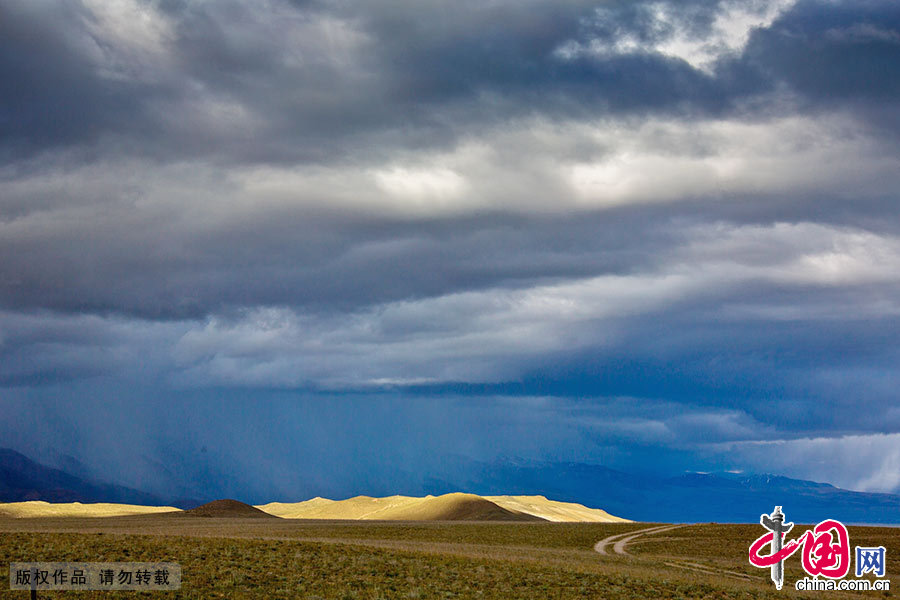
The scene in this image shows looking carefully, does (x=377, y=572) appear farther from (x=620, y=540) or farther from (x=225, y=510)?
(x=225, y=510)

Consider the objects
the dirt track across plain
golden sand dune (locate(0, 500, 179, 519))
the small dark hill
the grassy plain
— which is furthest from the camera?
golden sand dune (locate(0, 500, 179, 519))

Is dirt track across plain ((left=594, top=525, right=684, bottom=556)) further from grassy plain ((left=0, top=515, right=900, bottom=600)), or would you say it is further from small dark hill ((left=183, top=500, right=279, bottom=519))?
small dark hill ((left=183, top=500, right=279, bottom=519))

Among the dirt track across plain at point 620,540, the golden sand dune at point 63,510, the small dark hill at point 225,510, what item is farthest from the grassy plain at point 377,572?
the golden sand dune at point 63,510

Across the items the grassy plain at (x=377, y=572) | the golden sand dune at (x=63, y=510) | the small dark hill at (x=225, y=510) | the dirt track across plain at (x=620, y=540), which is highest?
the grassy plain at (x=377, y=572)

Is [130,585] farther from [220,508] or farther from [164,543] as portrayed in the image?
[220,508]

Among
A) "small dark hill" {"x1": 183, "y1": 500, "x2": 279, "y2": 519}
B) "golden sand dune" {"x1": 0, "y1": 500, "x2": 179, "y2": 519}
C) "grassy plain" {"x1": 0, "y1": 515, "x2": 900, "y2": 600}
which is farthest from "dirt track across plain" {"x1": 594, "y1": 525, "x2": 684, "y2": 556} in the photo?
"golden sand dune" {"x1": 0, "y1": 500, "x2": 179, "y2": 519}

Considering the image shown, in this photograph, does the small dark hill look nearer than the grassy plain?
No

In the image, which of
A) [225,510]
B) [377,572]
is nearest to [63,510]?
[225,510]

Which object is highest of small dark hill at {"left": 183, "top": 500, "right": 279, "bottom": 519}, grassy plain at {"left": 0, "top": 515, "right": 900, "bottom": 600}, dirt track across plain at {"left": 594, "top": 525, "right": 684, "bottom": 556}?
grassy plain at {"left": 0, "top": 515, "right": 900, "bottom": 600}

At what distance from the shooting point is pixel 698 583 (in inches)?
1986

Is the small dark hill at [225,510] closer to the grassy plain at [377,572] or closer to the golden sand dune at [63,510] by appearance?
the golden sand dune at [63,510]

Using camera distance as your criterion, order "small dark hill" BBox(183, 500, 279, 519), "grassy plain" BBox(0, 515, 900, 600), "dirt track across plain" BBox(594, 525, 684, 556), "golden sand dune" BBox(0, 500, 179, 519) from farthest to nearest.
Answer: "golden sand dune" BBox(0, 500, 179, 519) → "small dark hill" BBox(183, 500, 279, 519) → "dirt track across plain" BBox(594, 525, 684, 556) → "grassy plain" BBox(0, 515, 900, 600)

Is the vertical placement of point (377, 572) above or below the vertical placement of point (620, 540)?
above

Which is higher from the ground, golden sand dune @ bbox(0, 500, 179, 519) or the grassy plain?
the grassy plain
